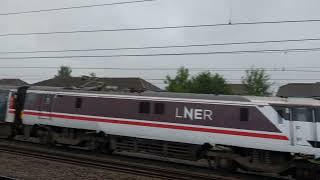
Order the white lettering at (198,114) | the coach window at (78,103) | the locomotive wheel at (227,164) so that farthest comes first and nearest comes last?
1. the coach window at (78,103)
2. the white lettering at (198,114)
3. the locomotive wheel at (227,164)

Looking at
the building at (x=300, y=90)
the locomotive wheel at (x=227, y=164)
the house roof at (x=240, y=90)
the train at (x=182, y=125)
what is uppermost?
the house roof at (x=240, y=90)

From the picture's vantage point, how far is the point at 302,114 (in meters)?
17.3

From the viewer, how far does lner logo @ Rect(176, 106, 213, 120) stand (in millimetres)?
19094

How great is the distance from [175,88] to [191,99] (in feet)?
158

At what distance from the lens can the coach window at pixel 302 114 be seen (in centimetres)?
1717

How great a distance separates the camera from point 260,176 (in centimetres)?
1856

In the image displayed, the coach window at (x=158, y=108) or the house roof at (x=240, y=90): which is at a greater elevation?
the house roof at (x=240, y=90)

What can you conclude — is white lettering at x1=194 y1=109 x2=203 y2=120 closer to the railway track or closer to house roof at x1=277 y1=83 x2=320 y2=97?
the railway track

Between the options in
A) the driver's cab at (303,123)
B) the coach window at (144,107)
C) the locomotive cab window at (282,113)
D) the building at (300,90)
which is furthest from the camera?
the building at (300,90)

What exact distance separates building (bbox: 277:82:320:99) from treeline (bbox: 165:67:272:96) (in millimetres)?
3301

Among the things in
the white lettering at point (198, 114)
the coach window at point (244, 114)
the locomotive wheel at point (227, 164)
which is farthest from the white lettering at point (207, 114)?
the locomotive wheel at point (227, 164)

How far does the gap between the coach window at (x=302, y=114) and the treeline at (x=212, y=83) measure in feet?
144

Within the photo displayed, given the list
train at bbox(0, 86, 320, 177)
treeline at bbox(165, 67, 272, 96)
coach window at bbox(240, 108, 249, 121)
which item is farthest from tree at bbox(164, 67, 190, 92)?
coach window at bbox(240, 108, 249, 121)

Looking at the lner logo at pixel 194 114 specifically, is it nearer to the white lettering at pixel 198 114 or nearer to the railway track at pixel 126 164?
the white lettering at pixel 198 114
